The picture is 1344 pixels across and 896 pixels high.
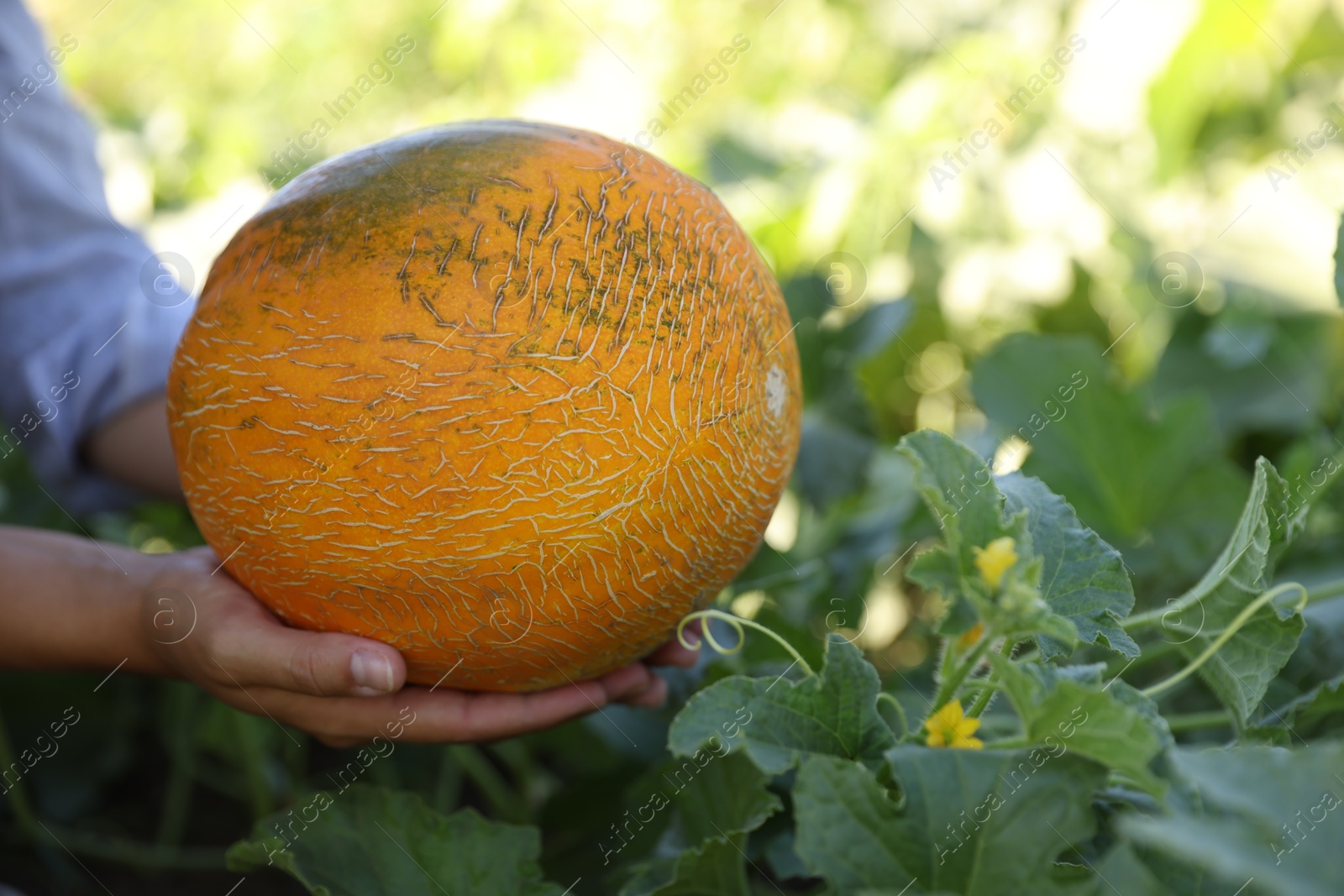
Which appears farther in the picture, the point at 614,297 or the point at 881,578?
the point at 881,578

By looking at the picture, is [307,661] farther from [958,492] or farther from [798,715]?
[958,492]

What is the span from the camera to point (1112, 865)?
62cm

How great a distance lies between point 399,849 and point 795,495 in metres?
0.97

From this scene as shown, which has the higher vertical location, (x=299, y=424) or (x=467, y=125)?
(x=467, y=125)

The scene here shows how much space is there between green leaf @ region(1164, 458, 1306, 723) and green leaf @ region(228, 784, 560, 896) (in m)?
0.60

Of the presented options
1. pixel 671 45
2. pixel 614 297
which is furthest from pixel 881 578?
pixel 671 45

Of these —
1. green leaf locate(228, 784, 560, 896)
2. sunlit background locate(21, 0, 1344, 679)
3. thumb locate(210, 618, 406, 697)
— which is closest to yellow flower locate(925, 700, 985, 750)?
green leaf locate(228, 784, 560, 896)

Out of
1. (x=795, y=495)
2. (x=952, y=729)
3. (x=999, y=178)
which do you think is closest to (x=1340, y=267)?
(x=952, y=729)

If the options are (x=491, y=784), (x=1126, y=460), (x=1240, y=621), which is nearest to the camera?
(x=1240, y=621)

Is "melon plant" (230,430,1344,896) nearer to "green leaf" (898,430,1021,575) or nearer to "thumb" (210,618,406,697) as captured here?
"green leaf" (898,430,1021,575)

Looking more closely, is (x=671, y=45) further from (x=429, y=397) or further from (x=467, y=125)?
(x=429, y=397)

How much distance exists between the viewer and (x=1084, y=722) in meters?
0.71

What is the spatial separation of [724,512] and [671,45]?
3.32 meters

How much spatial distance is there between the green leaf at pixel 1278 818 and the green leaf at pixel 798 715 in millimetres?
286
